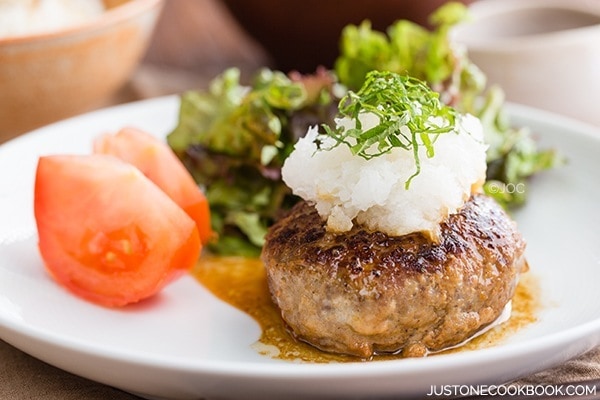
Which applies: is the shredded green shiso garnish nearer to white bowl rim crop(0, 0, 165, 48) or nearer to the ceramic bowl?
the ceramic bowl

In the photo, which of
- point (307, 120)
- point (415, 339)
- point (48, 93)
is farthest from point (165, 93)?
point (415, 339)

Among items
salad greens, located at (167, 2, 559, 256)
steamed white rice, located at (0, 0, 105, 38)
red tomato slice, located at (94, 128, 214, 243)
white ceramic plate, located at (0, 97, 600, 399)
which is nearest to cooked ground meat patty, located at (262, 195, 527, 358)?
white ceramic plate, located at (0, 97, 600, 399)

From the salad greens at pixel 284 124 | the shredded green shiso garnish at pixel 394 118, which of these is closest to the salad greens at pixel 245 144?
the salad greens at pixel 284 124

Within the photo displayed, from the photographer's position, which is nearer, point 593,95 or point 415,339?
point 415,339

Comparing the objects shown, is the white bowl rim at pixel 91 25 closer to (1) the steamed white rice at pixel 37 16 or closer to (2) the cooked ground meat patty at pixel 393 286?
(1) the steamed white rice at pixel 37 16

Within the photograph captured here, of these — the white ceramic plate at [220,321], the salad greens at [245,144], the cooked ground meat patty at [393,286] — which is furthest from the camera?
the salad greens at [245,144]

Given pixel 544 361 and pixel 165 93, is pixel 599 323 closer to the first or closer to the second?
pixel 544 361
